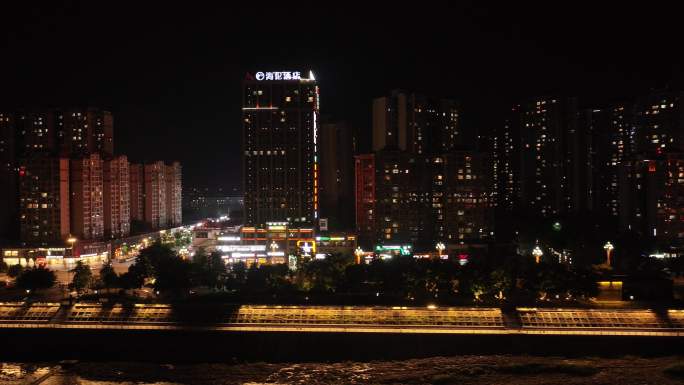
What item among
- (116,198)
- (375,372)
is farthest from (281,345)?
(116,198)

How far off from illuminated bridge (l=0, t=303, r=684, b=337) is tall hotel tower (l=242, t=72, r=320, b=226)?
1884cm

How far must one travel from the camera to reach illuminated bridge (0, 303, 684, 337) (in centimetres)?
1798

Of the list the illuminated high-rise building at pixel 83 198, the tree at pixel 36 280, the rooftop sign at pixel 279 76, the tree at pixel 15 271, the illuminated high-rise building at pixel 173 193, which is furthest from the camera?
the illuminated high-rise building at pixel 173 193

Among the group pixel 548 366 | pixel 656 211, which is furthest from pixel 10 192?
pixel 656 211

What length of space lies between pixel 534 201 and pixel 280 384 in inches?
1437

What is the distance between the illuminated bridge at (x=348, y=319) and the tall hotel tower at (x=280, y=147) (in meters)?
18.8

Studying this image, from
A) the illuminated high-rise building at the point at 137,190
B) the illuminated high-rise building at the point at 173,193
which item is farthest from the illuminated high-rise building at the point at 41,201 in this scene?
the illuminated high-rise building at the point at 173,193

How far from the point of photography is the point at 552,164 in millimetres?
45969

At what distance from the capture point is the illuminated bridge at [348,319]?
17984 millimetres

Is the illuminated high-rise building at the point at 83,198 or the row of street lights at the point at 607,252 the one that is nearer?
the row of street lights at the point at 607,252

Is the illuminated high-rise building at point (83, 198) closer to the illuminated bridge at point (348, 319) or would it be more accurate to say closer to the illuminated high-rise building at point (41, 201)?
the illuminated high-rise building at point (41, 201)

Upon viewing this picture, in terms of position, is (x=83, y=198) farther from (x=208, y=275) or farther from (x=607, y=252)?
(x=607, y=252)

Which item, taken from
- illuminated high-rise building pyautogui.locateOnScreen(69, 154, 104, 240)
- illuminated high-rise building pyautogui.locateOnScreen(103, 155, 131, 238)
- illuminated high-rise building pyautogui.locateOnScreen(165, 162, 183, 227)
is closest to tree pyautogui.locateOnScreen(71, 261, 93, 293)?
illuminated high-rise building pyautogui.locateOnScreen(69, 154, 104, 240)

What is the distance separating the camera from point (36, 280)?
920 inches
